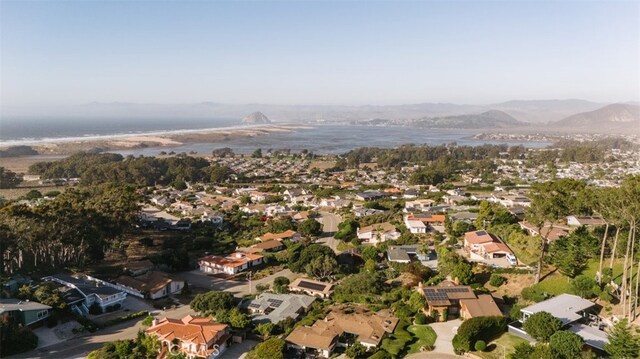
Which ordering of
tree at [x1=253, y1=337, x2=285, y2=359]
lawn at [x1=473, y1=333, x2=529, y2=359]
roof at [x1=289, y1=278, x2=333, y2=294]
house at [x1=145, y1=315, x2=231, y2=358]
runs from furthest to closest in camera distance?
1. roof at [x1=289, y1=278, x2=333, y2=294]
2. house at [x1=145, y1=315, x2=231, y2=358]
3. lawn at [x1=473, y1=333, x2=529, y2=359]
4. tree at [x1=253, y1=337, x2=285, y2=359]

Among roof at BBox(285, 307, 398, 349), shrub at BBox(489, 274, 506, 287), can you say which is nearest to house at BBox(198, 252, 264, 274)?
roof at BBox(285, 307, 398, 349)

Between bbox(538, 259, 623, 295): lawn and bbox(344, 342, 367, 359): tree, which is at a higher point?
bbox(538, 259, 623, 295): lawn

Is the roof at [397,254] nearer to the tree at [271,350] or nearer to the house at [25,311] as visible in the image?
the tree at [271,350]

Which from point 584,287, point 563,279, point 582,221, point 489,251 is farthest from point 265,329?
point 582,221

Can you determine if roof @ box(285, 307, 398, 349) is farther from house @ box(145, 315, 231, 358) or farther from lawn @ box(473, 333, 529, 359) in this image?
lawn @ box(473, 333, 529, 359)

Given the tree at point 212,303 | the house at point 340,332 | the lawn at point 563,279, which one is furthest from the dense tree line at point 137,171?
the lawn at point 563,279

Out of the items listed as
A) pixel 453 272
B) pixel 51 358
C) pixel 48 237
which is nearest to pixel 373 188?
pixel 453 272

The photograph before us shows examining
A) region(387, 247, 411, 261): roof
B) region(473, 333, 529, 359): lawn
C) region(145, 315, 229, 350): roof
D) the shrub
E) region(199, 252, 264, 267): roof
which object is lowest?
region(199, 252, 264, 267): roof

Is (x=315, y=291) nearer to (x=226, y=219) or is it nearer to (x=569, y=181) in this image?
(x=569, y=181)
